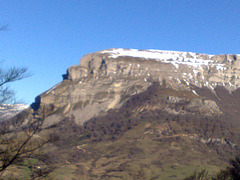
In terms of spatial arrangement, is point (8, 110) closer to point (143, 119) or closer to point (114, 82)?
point (143, 119)

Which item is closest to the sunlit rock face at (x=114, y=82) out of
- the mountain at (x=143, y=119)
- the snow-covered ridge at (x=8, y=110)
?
the mountain at (x=143, y=119)

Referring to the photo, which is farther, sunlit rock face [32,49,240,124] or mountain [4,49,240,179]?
sunlit rock face [32,49,240,124]

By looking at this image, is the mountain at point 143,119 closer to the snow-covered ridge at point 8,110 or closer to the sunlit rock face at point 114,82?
the sunlit rock face at point 114,82

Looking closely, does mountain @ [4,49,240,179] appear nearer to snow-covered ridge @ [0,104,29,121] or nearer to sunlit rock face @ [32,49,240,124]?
sunlit rock face @ [32,49,240,124]

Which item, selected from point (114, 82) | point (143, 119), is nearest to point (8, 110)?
point (143, 119)

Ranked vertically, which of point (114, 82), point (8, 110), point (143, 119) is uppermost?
point (114, 82)

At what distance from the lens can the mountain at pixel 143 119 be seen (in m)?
99.9

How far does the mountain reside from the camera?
99.9 m

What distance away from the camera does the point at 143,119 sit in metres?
139

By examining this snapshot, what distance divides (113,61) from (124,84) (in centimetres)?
2343

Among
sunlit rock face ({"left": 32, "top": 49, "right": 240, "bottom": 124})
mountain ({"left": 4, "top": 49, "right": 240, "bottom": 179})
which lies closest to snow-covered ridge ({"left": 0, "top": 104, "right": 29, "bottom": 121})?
mountain ({"left": 4, "top": 49, "right": 240, "bottom": 179})

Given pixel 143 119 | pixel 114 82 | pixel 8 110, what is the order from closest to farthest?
→ pixel 8 110 → pixel 143 119 → pixel 114 82

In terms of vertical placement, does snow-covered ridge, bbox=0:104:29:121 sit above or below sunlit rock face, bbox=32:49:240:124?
below

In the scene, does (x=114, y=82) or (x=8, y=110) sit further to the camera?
(x=114, y=82)
